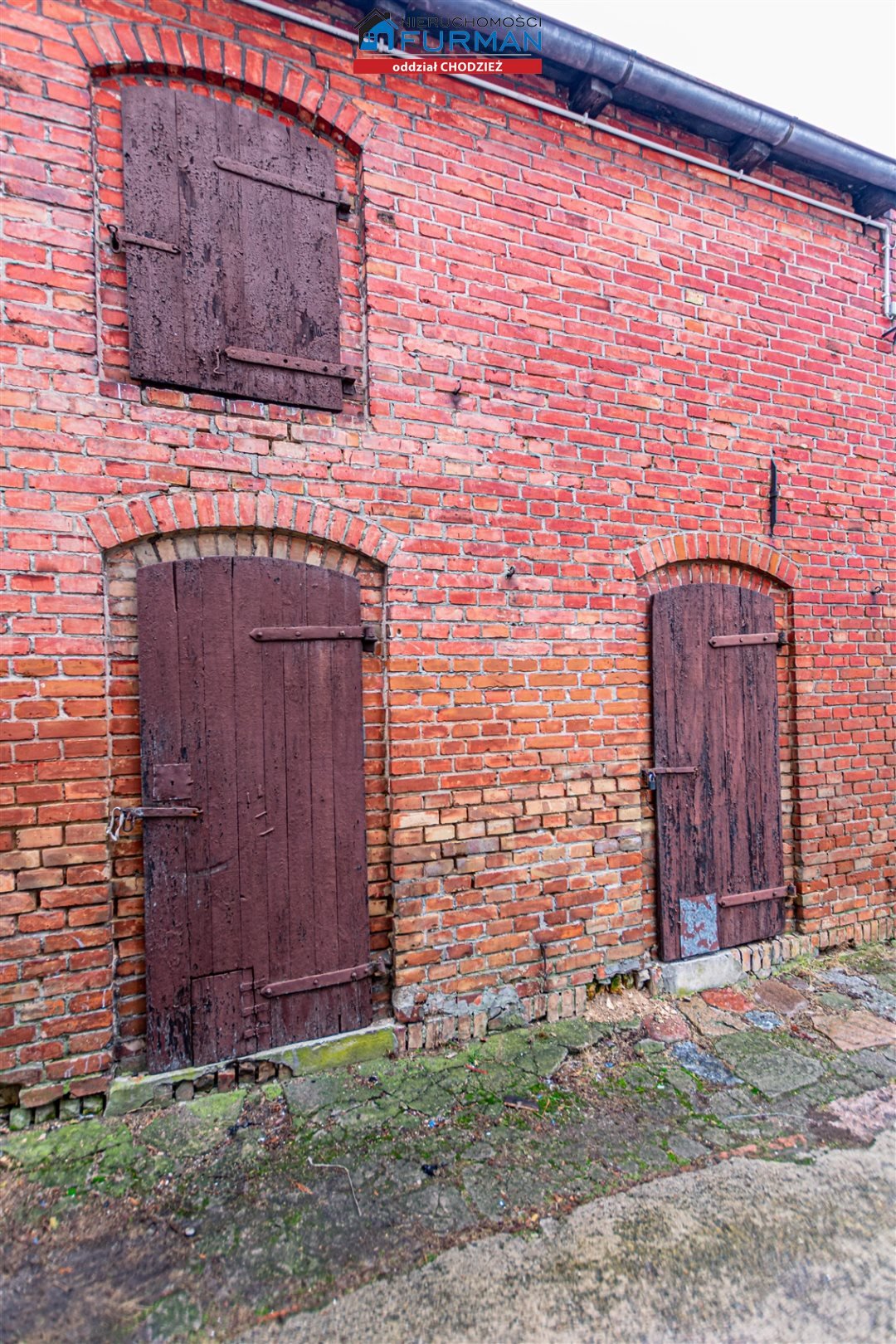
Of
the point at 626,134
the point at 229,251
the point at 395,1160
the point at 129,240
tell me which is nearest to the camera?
the point at 395,1160

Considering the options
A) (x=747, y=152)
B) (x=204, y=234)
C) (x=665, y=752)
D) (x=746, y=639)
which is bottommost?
(x=665, y=752)

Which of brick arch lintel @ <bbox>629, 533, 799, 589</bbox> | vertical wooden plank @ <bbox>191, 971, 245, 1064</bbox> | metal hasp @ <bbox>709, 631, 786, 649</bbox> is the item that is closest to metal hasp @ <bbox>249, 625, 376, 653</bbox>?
vertical wooden plank @ <bbox>191, 971, 245, 1064</bbox>

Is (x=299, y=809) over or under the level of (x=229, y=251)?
under

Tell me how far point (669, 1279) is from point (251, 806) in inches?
89.9

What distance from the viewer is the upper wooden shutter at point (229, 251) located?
2916 millimetres

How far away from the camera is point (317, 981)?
3.09 m

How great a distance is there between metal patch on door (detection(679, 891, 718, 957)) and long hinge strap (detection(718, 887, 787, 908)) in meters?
0.09

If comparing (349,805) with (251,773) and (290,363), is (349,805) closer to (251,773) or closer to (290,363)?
(251,773)

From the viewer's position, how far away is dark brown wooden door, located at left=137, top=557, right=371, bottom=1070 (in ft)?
9.45

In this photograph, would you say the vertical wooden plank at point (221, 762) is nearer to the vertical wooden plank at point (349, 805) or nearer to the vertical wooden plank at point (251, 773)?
the vertical wooden plank at point (251, 773)

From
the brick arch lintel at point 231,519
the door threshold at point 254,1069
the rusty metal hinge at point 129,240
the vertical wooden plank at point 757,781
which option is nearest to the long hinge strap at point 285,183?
the rusty metal hinge at point 129,240

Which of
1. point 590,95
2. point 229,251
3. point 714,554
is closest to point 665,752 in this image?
point 714,554

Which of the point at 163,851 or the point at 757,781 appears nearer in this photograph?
the point at 163,851

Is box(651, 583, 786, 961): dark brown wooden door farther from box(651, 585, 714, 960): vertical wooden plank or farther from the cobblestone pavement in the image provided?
the cobblestone pavement
